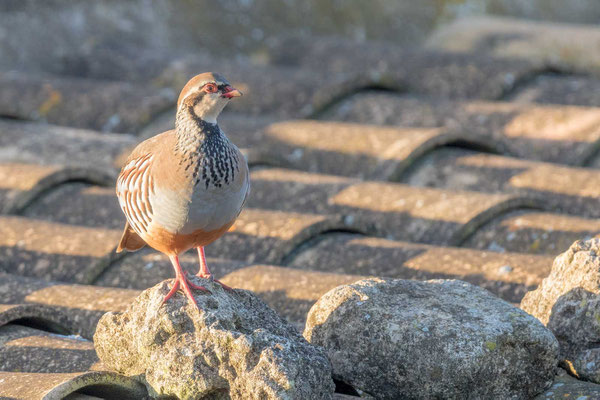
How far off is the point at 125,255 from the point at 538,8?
382 inches

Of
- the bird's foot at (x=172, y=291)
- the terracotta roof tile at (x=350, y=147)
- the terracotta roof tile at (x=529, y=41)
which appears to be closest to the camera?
the bird's foot at (x=172, y=291)

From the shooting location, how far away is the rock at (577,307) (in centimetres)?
281

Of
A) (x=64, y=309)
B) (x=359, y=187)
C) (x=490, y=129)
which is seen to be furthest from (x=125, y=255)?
(x=490, y=129)

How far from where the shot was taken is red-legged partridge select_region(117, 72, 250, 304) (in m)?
2.82

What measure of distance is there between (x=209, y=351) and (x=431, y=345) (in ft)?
2.15

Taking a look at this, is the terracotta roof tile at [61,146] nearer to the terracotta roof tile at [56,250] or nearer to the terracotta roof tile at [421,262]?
the terracotta roof tile at [56,250]

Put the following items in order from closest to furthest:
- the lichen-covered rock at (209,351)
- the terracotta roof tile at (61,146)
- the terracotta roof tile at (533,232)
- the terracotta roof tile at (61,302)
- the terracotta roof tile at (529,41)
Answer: the lichen-covered rock at (209,351) → the terracotta roof tile at (61,302) → the terracotta roof tile at (533,232) → the terracotta roof tile at (61,146) → the terracotta roof tile at (529,41)

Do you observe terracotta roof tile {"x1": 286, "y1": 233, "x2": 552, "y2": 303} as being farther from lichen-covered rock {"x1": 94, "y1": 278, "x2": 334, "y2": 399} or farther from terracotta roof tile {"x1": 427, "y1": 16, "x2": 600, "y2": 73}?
terracotta roof tile {"x1": 427, "y1": 16, "x2": 600, "y2": 73}

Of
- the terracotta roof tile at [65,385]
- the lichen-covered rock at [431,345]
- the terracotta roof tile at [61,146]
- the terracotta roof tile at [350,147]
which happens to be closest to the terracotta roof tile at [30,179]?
the terracotta roof tile at [61,146]

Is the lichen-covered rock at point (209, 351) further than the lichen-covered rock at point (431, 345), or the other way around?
the lichen-covered rock at point (431, 345)

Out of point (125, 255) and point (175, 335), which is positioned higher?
point (175, 335)

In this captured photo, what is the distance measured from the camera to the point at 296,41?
28.9 feet

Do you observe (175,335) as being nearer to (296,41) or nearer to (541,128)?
(541,128)

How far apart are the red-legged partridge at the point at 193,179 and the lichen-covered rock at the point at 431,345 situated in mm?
443
